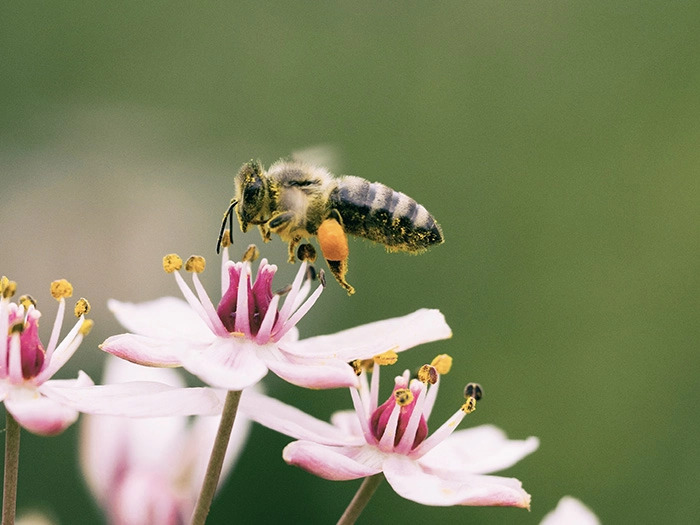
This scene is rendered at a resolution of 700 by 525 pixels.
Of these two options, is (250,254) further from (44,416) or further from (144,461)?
(44,416)

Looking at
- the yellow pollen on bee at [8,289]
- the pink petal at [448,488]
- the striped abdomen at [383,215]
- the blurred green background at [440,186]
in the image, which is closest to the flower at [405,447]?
the pink petal at [448,488]

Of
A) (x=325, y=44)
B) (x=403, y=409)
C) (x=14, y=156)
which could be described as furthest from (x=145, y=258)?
(x=403, y=409)

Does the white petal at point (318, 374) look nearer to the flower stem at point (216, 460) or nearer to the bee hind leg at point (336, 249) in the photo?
the flower stem at point (216, 460)

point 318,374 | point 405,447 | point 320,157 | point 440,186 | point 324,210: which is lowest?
point 405,447

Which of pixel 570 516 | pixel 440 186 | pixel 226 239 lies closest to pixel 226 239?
pixel 226 239

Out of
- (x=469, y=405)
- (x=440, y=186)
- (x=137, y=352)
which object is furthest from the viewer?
(x=440, y=186)

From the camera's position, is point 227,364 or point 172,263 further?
point 172,263

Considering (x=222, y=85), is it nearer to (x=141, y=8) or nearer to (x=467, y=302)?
(x=141, y=8)

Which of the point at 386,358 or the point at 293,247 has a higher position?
the point at 293,247
